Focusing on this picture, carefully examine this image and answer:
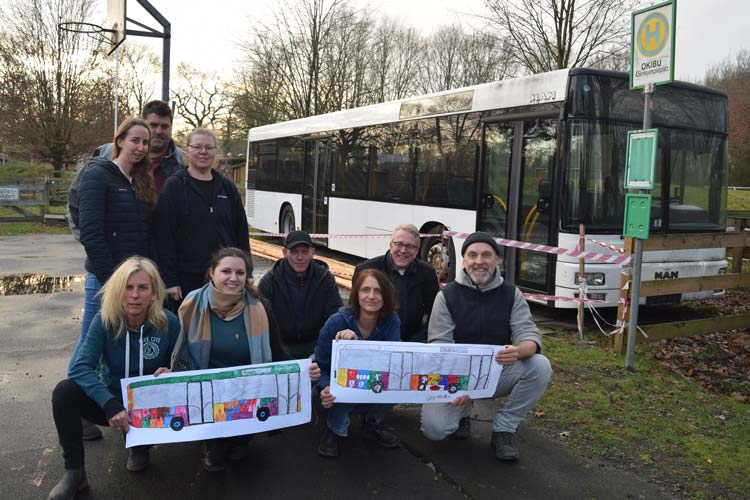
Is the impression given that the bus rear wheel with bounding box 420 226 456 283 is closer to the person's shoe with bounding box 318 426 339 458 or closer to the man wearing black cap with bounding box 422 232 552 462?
the man wearing black cap with bounding box 422 232 552 462

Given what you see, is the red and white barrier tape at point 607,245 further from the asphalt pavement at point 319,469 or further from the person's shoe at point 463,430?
the person's shoe at point 463,430

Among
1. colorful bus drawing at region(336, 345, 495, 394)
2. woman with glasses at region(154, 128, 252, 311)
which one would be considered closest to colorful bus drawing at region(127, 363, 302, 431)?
colorful bus drawing at region(336, 345, 495, 394)

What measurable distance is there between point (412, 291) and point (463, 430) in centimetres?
107

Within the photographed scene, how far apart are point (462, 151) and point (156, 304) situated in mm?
6722

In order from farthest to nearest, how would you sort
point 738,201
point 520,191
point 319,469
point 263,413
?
point 738,201 → point 520,191 → point 319,469 → point 263,413

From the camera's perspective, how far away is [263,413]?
11.9ft

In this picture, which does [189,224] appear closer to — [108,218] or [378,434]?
[108,218]

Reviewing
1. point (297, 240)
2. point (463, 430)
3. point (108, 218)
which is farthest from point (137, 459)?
point (463, 430)

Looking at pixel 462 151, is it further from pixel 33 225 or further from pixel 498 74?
pixel 498 74

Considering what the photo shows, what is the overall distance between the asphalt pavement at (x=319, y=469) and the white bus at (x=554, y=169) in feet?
11.6

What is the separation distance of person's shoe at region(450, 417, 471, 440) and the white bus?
3.54 meters

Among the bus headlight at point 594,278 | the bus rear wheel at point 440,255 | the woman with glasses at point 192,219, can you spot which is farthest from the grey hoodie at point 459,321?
the bus rear wheel at point 440,255

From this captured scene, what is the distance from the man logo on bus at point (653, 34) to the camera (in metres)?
5.55

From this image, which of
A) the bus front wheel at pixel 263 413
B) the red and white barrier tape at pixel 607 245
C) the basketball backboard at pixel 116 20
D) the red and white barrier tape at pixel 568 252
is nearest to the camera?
the bus front wheel at pixel 263 413
